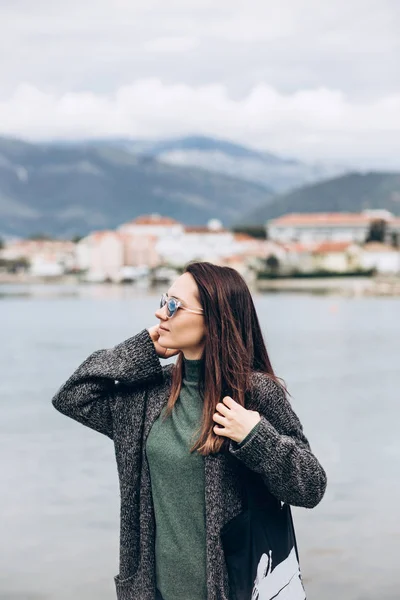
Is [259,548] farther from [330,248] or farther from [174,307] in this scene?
[330,248]

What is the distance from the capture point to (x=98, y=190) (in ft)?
406

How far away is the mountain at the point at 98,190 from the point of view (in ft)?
366

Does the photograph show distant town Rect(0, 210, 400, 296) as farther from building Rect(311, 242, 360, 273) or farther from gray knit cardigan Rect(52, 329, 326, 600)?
gray knit cardigan Rect(52, 329, 326, 600)

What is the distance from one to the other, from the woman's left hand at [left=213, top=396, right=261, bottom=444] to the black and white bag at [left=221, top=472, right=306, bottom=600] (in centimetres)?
7

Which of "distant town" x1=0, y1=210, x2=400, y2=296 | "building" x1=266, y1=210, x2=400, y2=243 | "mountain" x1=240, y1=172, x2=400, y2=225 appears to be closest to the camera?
"distant town" x1=0, y1=210, x2=400, y2=296

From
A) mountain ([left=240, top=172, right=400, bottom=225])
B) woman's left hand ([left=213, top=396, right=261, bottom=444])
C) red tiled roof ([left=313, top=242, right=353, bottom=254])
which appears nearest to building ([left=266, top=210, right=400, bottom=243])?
red tiled roof ([left=313, top=242, right=353, bottom=254])

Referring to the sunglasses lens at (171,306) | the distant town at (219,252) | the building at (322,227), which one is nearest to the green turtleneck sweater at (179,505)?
the sunglasses lens at (171,306)

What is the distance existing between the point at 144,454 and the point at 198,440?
0.30 feet

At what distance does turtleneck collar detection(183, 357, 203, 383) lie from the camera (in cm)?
110

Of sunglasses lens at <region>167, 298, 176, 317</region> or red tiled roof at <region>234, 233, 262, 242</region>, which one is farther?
red tiled roof at <region>234, 233, 262, 242</region>

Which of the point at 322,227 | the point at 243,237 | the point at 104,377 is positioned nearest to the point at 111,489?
the point at 104,377

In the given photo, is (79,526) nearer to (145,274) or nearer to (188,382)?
(188,382)

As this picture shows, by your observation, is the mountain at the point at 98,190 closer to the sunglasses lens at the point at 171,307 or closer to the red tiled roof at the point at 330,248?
the red tiled roof at the point at 330,248

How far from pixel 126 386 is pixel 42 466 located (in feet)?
14.8
